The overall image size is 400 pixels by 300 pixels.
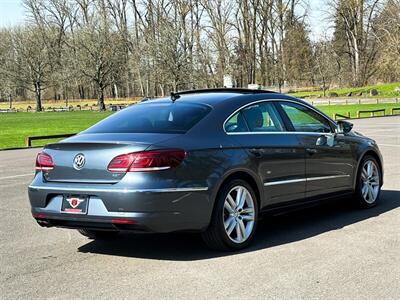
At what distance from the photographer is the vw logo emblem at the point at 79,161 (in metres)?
5.48

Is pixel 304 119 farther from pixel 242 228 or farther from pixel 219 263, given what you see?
pixel 219 263

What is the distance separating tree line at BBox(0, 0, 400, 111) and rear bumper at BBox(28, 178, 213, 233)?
61811 millimetres

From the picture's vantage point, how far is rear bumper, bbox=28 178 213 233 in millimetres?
5180

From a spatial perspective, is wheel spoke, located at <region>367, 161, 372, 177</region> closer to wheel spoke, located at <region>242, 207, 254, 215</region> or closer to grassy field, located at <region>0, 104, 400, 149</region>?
wheel spoke, located at <region>242, 207, 254, 215</region>

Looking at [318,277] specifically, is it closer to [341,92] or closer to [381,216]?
[381,216]

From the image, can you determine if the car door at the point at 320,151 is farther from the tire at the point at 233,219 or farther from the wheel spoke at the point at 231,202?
the wheel spoke at the point at 231,202

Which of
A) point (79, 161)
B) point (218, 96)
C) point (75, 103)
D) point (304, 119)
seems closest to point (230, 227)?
point (218, 96)

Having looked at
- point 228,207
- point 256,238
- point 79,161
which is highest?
point 79,161

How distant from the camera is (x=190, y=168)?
212 inches

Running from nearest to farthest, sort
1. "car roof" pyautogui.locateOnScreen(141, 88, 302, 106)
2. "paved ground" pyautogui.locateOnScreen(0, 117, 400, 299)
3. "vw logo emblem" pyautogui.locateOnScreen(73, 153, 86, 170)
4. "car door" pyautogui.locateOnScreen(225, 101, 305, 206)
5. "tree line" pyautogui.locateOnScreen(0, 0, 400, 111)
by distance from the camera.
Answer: "paved ground" pyautogui.locateOnScreen(0, 117, 400, 299), "vw logo emblem" pyautogui.locateOnScreen(73, 153, 86, 170), "car door" pyautogui.locateOnScreen(225, 101, 305, 206), "car roof" pyautogui.locateOnScreen(141, 88, 302, 106), "tree line" pyautogui.locateOnScreen(0, 0, 400, 111)

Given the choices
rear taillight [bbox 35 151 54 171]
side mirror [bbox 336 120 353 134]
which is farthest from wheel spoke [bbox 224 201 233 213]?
side mirror [bbox 336 120 353 134]

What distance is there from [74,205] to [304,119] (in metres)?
3.07

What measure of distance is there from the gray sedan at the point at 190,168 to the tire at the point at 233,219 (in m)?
0.01

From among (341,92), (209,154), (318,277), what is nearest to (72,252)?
(209,154)
